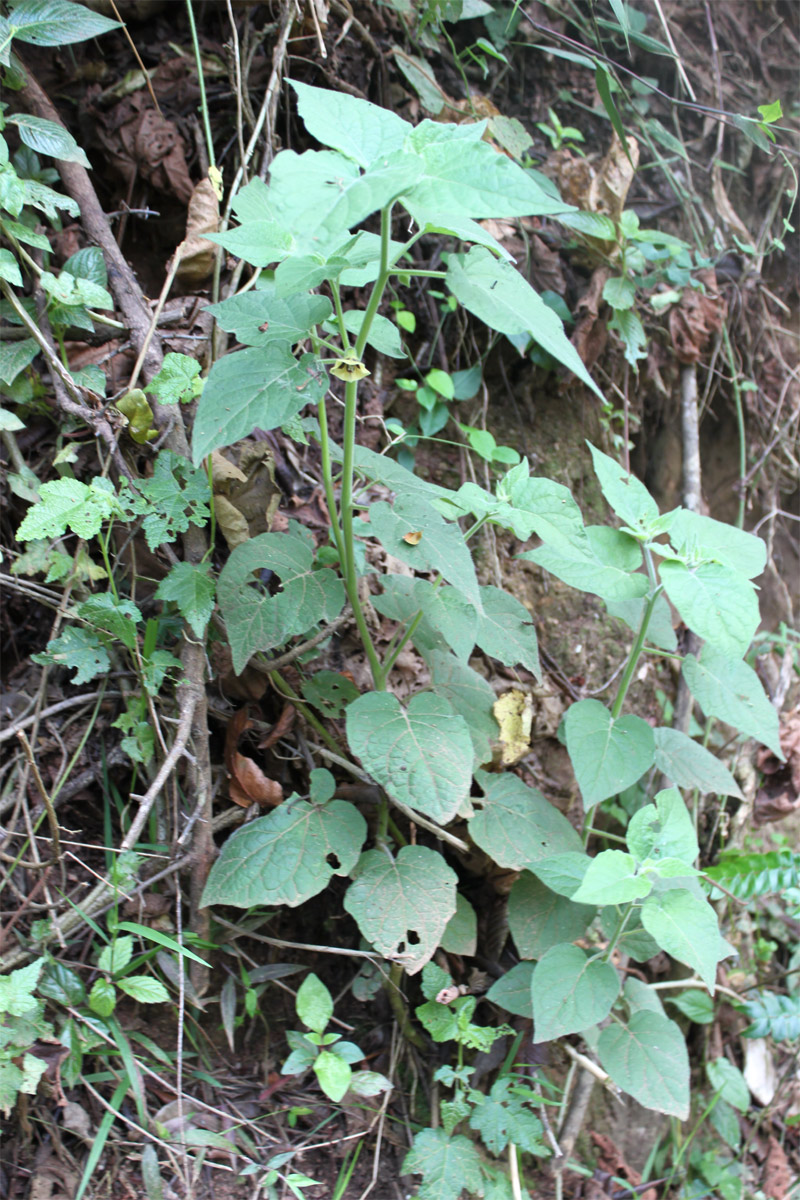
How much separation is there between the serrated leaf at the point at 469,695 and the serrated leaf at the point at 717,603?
0.42 metres

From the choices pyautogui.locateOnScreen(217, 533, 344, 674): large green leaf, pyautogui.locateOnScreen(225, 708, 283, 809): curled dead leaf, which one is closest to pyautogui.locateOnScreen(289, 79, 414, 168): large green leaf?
pyautogui.locateOnScreen(217, 533, 344, 674): large green leaf

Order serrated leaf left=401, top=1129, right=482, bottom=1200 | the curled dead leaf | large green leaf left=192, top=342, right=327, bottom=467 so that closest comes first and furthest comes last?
large green leaf left=192, top=342, right=327, bottom=467
serrated leaf left=401, top=1129, right=482, bottom=1200
the curled dead leaf

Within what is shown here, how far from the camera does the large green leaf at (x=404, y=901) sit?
4.18ft

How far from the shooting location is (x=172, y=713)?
1.44m

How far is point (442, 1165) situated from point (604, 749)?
31.9 inches

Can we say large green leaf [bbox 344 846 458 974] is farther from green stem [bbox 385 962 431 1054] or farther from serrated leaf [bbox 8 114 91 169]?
serrated leaf [bbox 8 114 91 169]

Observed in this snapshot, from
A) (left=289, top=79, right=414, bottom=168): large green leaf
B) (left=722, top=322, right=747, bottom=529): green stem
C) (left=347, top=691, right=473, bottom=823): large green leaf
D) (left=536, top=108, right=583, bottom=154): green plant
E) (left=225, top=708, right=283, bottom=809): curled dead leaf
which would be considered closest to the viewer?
(left=289, top=79, right=414, bottom=168): large green leaf

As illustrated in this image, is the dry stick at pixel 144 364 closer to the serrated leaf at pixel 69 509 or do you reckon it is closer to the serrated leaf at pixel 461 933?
the serrated leaf at pixel 69 509

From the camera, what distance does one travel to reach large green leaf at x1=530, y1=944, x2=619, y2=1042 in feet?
4.27

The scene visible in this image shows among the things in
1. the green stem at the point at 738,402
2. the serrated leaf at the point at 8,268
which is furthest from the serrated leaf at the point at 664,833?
the serrated leaf at the point at 8,268

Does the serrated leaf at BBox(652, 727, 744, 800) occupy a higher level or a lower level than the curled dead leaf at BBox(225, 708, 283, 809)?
lower

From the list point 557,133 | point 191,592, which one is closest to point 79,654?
point 191,592

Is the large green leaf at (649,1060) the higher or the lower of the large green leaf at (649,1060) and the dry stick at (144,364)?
the lower

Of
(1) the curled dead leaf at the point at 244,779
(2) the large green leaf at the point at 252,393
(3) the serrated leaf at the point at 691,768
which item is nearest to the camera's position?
(2) the large green leaf at the point at 252,393
